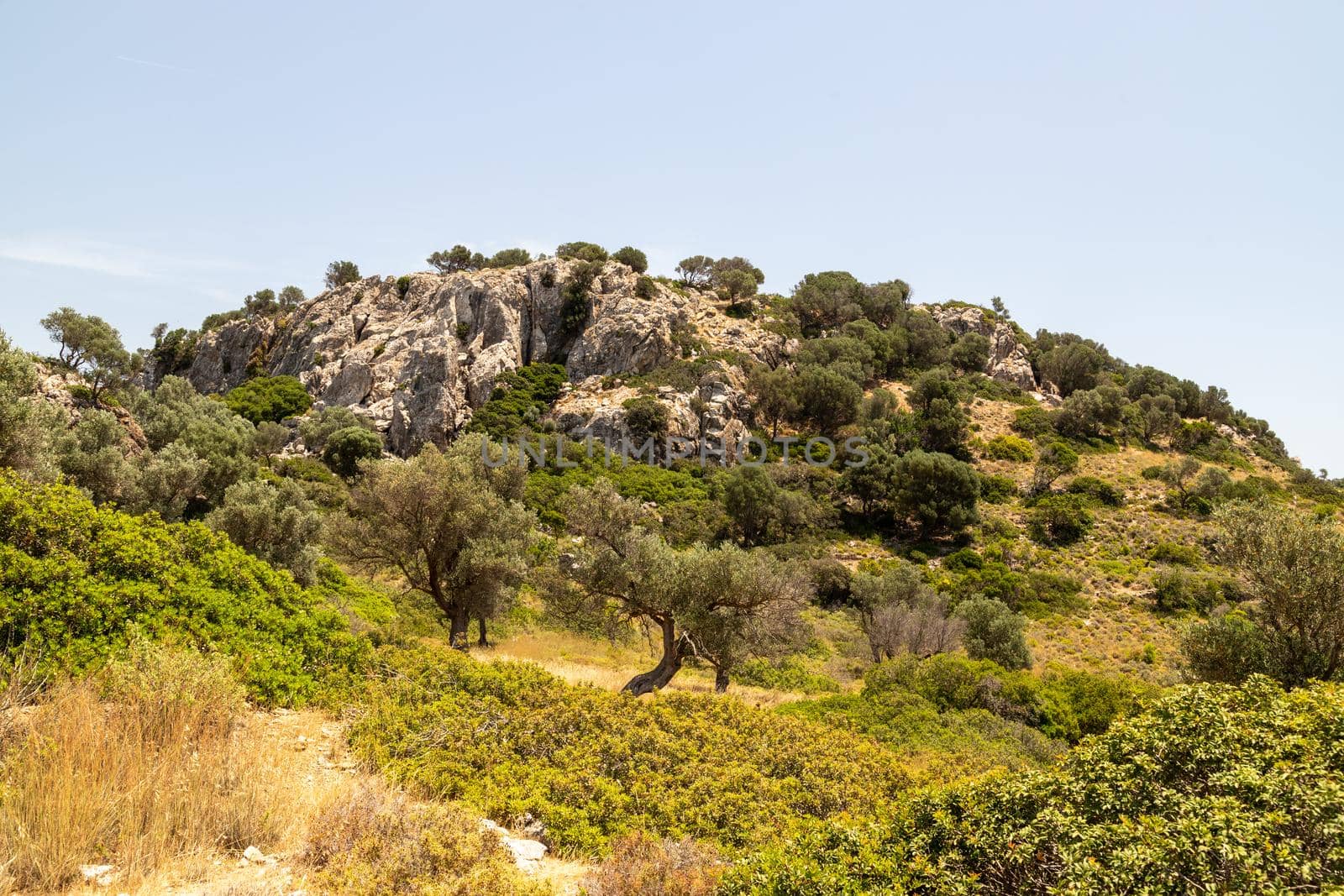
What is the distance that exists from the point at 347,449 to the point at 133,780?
49.3m

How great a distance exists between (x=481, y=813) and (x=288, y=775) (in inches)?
79.4

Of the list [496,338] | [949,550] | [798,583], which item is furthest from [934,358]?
[798,583]

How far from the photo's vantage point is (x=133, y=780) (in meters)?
5.33

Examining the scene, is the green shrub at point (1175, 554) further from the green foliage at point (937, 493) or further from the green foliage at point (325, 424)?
the green foliage at point (325, 424)

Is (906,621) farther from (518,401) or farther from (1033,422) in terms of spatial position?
(1033,422)

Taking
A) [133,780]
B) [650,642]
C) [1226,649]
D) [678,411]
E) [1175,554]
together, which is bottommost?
[650,642]

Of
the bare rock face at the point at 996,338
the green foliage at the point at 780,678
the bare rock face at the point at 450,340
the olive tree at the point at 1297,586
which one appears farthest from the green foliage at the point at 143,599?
the bare rock face at the point at 996,338

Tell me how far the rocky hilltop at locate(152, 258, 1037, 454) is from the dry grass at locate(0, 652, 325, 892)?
49035 millimetres

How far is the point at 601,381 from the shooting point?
62344mm

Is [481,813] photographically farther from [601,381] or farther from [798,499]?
[601,381]

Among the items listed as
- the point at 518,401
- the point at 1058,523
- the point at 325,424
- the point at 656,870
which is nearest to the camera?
the point at 656,870

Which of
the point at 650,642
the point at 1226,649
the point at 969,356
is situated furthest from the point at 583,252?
the point at 1226,649

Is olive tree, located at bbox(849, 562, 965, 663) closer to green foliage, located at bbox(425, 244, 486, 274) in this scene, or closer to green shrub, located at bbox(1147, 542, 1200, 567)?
green shrub, located at bbox(1147, 542, 1200, 567)

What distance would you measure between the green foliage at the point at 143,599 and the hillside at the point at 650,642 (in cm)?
6
